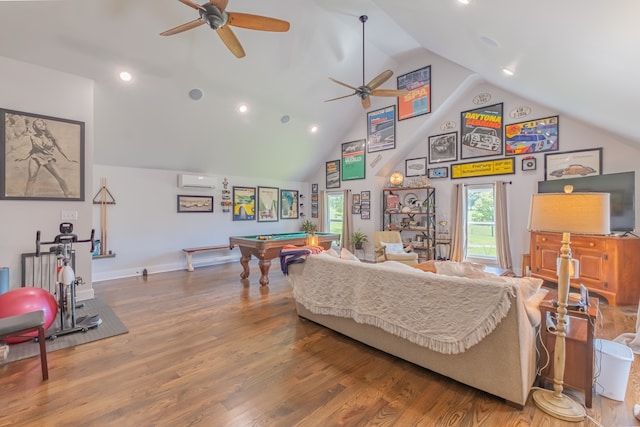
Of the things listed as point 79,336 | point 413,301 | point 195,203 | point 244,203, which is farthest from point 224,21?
point 244,203

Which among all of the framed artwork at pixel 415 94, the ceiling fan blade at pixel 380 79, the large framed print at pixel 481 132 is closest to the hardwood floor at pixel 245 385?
the large framed print at pixel 481 132

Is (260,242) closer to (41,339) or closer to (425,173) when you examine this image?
(41,339)

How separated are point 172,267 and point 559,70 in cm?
707

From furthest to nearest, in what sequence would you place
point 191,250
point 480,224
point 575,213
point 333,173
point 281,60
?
point 333,173
point 191,250
point 480,224
point 281,60
point 575,213

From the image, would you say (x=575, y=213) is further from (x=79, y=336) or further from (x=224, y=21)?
(x=79, y=336)

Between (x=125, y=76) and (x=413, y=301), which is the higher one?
(x=125, y=76)

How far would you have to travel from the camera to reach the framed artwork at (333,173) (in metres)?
8.10

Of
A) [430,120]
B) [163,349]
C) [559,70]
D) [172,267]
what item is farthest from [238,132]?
[559,70]

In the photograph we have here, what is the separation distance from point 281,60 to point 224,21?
2.43 m

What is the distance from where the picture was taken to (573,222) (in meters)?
1.76

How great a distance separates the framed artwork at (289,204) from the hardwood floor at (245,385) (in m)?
5.07

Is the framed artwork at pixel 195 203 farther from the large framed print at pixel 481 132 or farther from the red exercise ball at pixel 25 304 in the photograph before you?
the large framed print at pixel 481 132

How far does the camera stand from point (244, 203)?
24.3 ft

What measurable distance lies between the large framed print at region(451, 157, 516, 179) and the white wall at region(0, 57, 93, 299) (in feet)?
21.8
